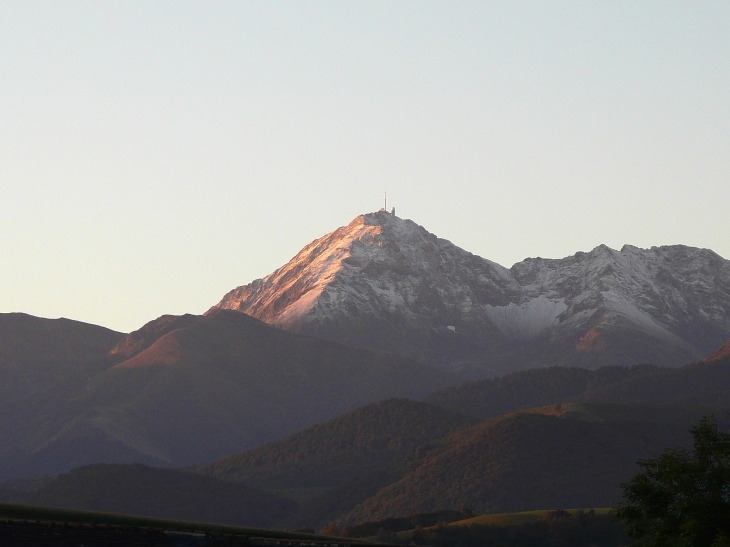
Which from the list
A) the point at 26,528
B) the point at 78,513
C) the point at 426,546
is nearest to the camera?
the point at 26,528

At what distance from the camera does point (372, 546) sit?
429 feet

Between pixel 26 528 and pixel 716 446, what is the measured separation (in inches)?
→ 1973

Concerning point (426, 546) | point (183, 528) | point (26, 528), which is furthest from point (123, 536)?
point (426, 546)

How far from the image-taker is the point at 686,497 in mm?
72000

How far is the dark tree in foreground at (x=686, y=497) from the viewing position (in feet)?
227

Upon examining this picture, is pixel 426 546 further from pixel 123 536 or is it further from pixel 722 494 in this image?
pixel 722 494

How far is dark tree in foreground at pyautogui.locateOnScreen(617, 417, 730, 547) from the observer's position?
69188mm

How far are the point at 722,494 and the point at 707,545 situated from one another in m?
5.06

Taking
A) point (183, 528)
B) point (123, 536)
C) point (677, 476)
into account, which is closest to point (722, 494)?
point (677, 476)

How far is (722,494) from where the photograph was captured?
72125 mm

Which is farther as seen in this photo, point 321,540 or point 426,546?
point 426,546

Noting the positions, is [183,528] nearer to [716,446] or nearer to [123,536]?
[123,536]

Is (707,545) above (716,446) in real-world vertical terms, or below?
below

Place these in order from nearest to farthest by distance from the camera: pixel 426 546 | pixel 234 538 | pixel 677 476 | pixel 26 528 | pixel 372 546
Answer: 1. pixel 677 476
2. pixel 26 528
3. pixel 234 538
4. pixel 372 546
5. pixel 426 546
